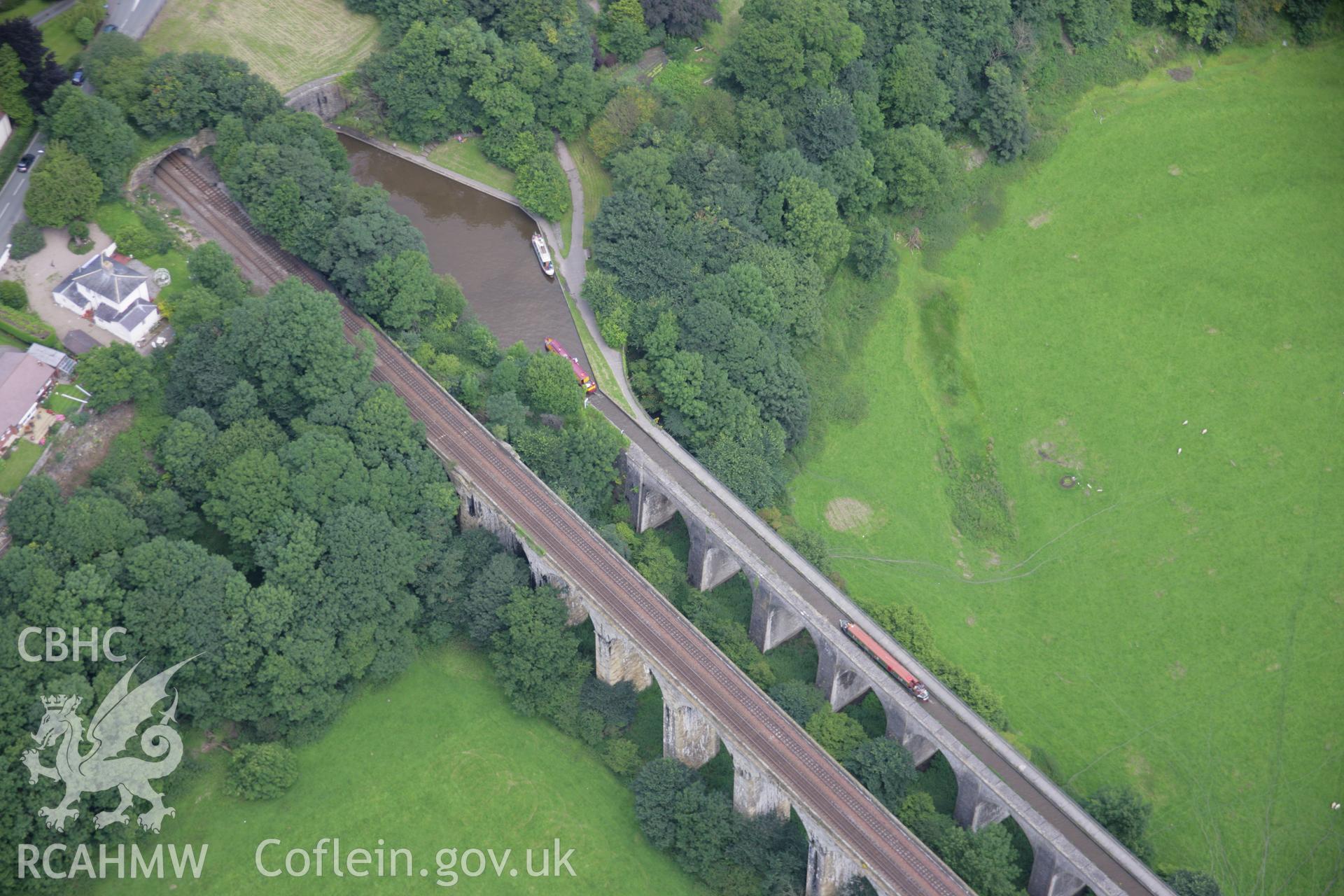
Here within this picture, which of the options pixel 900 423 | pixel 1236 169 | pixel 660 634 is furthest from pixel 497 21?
pixel 1236 169

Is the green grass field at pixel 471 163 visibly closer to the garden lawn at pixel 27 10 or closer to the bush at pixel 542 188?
the bush at pixel 542 188

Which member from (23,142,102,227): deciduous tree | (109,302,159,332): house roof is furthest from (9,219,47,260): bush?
(109,302,159,332): house roof

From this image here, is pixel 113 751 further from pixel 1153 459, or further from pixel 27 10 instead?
pixel 1153 459

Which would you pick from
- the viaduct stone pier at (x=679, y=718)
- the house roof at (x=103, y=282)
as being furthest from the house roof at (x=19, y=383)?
the viaduct stone pier at (x=679, y=718)

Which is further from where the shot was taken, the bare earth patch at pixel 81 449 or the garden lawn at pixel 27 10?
the garden lawn at pixel 27 10

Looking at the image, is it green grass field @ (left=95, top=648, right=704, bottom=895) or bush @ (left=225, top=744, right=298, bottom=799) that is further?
bush @ (left=225, top=744, right=298, bottom=799)

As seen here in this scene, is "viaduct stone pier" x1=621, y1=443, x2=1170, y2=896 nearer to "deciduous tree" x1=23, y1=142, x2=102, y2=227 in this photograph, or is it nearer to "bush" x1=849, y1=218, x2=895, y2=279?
"bush" x1=849, y1=218, x2=895, y2=279
